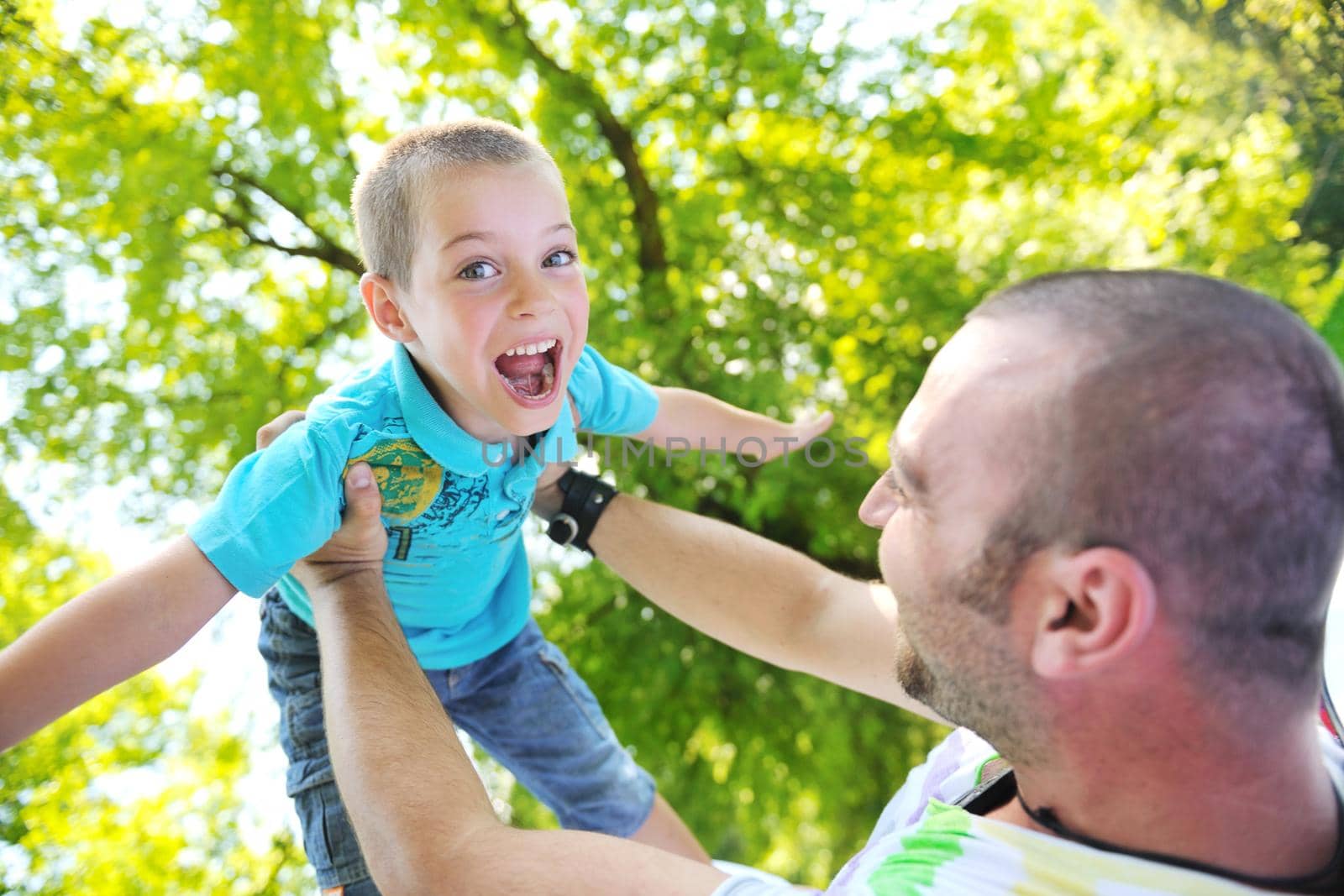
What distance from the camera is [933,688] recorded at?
1.33 metres

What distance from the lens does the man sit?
3.35ft

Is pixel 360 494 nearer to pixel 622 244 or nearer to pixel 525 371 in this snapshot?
pixel 525 371

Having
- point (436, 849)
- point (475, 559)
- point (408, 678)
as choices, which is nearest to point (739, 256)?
point (475, 559)

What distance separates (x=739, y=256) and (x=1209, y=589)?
2.82 metres

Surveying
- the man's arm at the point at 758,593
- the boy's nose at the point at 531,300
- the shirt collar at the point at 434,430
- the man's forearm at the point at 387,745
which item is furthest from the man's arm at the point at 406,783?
the man's arm at the point at 758,593

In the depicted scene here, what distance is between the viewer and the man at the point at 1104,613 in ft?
3.35

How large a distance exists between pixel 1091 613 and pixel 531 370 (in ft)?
3.72

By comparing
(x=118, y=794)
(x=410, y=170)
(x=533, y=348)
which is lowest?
(x=118, y=794)

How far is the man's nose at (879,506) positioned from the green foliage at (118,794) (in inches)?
105

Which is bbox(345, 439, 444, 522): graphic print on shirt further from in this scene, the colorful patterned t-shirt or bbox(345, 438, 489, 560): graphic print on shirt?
the colorful patterned t-shirt

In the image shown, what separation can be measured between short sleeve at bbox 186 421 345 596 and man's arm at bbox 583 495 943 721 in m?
0.77

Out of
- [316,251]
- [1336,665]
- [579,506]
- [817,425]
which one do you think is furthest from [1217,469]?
[316,251]

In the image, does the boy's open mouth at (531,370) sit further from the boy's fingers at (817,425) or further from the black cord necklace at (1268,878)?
the black cord necklace at (1268,878)

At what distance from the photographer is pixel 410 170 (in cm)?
176
